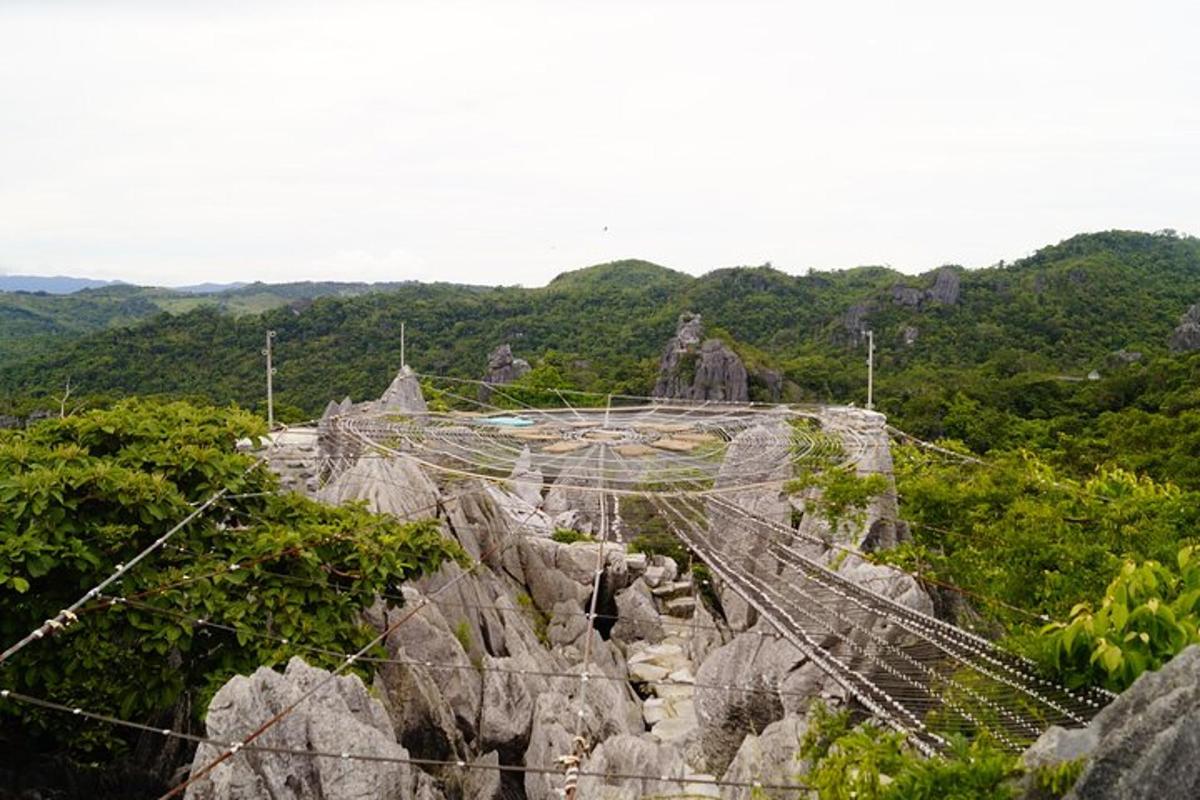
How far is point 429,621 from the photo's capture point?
30.6 ft

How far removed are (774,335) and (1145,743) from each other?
5347 cm

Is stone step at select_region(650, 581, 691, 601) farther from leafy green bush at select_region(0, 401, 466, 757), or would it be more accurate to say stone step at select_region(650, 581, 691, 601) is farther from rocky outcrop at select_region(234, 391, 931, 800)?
leafy green bush at select_region(0, 401, 466, 757)

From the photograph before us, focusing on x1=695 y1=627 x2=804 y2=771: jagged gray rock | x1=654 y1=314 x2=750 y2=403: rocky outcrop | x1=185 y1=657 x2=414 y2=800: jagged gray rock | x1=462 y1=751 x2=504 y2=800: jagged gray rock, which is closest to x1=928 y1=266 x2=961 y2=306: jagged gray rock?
x1=654 y1=314 x2=750 y2=403: rocky outcrop

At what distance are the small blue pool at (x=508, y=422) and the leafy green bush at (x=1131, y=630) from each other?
412 inches

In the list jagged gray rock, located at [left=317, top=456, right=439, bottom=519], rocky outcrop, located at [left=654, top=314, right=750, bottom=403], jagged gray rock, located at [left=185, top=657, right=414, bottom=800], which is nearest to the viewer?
jagged gray rock, located at [left=185, top=657, right=414, bottom=800]

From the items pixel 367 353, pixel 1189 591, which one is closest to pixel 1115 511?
pixel 1189 591

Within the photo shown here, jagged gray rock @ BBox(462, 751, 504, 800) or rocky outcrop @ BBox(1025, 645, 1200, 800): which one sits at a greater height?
rocky outcrop @ BBox(1025, 645, 1200, 800)

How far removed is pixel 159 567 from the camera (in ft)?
23.1

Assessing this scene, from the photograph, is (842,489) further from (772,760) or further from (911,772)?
(911,772)

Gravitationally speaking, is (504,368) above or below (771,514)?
above

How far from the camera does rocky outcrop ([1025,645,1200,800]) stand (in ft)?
10.8

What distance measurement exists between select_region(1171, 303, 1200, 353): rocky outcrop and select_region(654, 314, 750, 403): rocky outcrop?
1834 cm

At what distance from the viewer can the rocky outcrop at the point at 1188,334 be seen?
37.8 m

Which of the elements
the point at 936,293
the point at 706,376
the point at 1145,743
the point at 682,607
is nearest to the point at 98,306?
the point at 706,376
